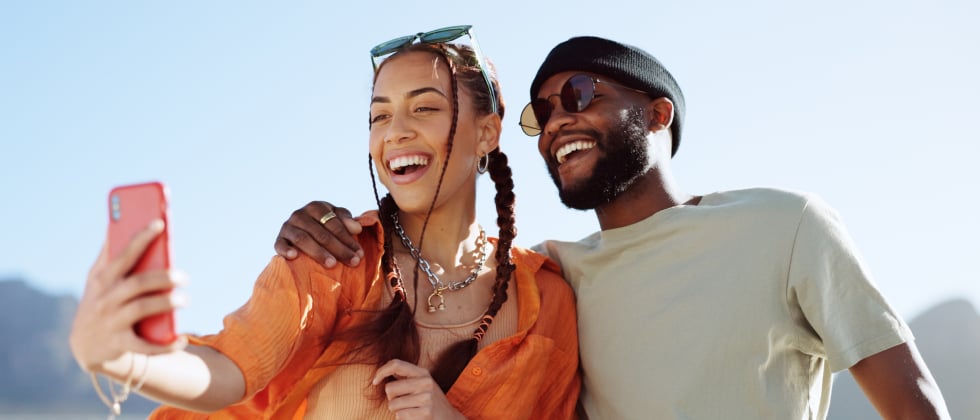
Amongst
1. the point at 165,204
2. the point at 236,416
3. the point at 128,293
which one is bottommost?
the point at 236,416

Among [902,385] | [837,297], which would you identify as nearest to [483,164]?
[837,297]

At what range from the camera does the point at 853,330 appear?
3.54 metres

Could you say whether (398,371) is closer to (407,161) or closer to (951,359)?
(407,161)

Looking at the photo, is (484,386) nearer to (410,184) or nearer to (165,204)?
(410,184)

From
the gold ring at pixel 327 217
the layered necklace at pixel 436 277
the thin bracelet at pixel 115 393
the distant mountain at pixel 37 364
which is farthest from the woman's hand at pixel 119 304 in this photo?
the distant mountain at pixel 37 364

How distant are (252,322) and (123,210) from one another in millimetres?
977

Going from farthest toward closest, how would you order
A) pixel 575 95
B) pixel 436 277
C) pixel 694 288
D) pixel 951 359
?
pixel 951 359 → pixel 575 95 → pixel 436 277 → pixel 694 288

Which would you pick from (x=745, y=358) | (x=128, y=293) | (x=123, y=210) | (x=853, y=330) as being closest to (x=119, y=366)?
(x=128, y=293)

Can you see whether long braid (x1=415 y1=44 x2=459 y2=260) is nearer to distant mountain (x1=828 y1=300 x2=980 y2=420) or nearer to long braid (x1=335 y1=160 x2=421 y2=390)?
long braid (x1=335 y1=160 x2=421 y2=390)

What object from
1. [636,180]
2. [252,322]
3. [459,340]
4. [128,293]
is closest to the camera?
[128,293]

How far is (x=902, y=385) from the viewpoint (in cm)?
351

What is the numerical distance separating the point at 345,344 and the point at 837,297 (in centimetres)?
194

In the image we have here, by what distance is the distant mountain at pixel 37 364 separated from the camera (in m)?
58.7

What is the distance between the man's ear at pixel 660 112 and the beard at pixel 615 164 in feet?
0.58
